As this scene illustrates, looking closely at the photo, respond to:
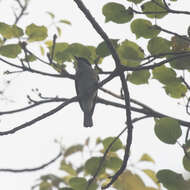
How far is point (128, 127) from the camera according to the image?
2195 mm

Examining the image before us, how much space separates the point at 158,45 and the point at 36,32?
2.96 ft

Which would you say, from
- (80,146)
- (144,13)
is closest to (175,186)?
(144,13)

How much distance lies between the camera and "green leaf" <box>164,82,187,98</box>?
234 centimetres

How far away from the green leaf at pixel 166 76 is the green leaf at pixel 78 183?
32.6 inches

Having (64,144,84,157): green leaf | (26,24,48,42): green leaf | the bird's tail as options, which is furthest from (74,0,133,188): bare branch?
the bird's tail

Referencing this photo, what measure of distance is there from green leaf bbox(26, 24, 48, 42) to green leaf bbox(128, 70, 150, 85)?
27.5 inches

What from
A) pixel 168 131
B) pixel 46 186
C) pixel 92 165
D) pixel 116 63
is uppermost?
pixel 116 63

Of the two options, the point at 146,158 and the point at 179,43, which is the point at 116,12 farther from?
the point at 146,158

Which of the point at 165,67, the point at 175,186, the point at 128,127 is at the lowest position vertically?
the point at 175,186

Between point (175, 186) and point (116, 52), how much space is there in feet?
2.95

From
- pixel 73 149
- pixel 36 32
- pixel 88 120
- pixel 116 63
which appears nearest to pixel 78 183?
pixel 116 63

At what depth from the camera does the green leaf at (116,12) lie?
205 centimetres

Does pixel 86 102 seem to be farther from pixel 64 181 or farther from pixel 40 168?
pixel 40 168

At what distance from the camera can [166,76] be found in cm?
224
